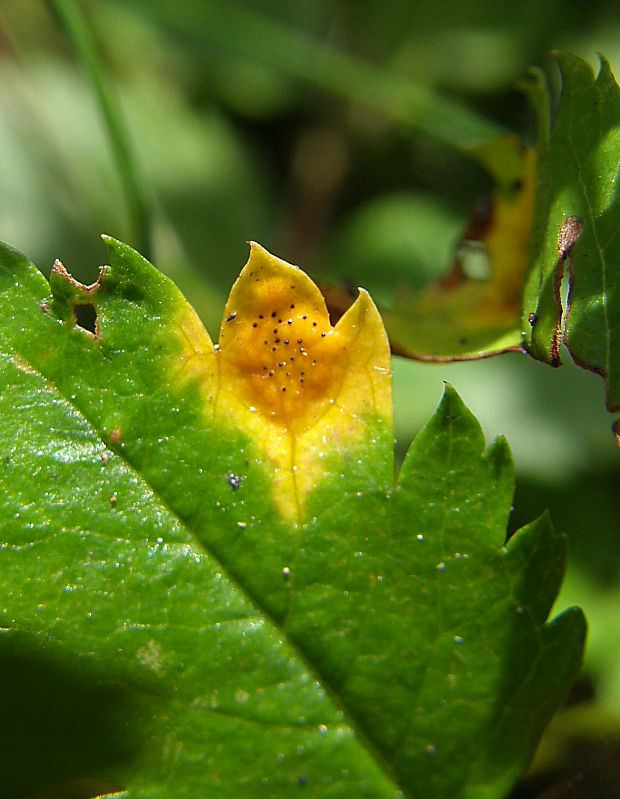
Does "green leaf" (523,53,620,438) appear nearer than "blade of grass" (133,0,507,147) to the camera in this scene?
Yes

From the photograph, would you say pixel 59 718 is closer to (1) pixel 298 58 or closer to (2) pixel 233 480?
(2) pixel 233 480

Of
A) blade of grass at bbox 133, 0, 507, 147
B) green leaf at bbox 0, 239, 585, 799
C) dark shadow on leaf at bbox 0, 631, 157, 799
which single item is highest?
blade of grass at bbox 133, 0, 507, 147

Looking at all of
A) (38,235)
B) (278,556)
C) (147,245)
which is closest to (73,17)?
(147,245)

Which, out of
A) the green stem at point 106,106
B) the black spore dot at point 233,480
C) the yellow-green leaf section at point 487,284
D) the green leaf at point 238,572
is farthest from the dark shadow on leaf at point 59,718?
the green stem at point 106,106

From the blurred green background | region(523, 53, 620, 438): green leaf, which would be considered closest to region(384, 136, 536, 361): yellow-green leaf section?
region(523, 53, 620, 438): green leaf

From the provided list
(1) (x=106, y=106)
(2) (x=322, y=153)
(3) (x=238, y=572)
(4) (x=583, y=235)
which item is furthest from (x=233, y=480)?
(2) (x=322, y=153)

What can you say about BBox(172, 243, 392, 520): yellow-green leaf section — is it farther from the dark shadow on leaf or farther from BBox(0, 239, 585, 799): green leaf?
the dark shadow on leaf

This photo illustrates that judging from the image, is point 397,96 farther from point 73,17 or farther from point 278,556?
point 278,556
